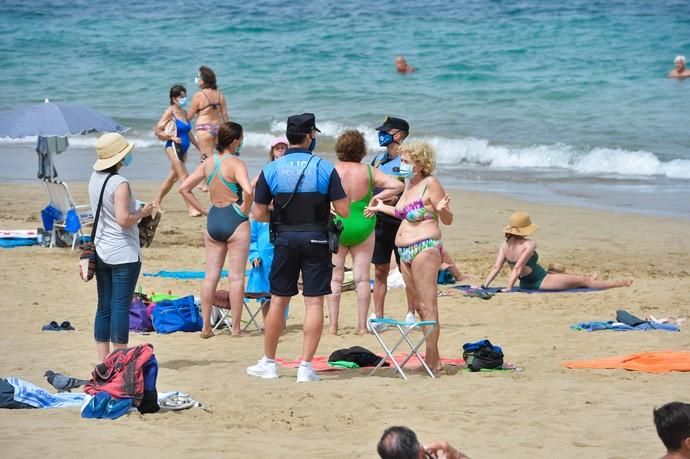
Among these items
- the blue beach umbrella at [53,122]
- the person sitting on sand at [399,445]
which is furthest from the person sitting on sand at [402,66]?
the person sitting on sand at [399,445]

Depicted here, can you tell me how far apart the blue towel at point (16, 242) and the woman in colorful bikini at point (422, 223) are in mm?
6178

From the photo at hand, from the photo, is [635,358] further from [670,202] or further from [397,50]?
[397,50]

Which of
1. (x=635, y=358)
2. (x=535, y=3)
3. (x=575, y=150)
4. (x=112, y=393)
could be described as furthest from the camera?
(x=535, y=3)

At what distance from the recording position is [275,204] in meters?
7.25

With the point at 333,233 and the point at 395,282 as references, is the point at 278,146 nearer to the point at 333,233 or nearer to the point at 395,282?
the point at 333,233

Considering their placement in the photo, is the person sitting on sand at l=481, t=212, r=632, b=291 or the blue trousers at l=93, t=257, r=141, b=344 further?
the person sitting on sand at l=481, t=212, r=632, b=291

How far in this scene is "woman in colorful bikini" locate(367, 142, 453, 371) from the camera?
295 inches

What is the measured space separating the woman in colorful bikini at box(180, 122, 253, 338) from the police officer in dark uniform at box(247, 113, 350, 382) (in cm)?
107

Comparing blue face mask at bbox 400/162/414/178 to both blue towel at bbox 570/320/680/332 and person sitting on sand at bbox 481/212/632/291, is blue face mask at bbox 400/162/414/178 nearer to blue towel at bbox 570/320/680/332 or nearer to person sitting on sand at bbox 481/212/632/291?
blue towel at bbox 570/320/680/332

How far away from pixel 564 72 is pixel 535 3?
9262 mm

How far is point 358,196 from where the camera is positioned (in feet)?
27.8

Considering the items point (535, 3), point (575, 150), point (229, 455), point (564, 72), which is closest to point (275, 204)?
point (229, 455)

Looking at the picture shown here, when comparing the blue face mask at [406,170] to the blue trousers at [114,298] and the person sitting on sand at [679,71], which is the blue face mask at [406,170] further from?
the person sitting on sand at [679,71]

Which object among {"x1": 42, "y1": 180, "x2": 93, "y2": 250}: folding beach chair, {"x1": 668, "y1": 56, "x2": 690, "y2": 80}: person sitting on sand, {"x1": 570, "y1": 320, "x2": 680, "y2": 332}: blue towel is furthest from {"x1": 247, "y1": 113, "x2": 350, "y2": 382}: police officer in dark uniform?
{"x1": 668, "y1": 56, "x2": 690, "y2": 80}: person sitting on sand
